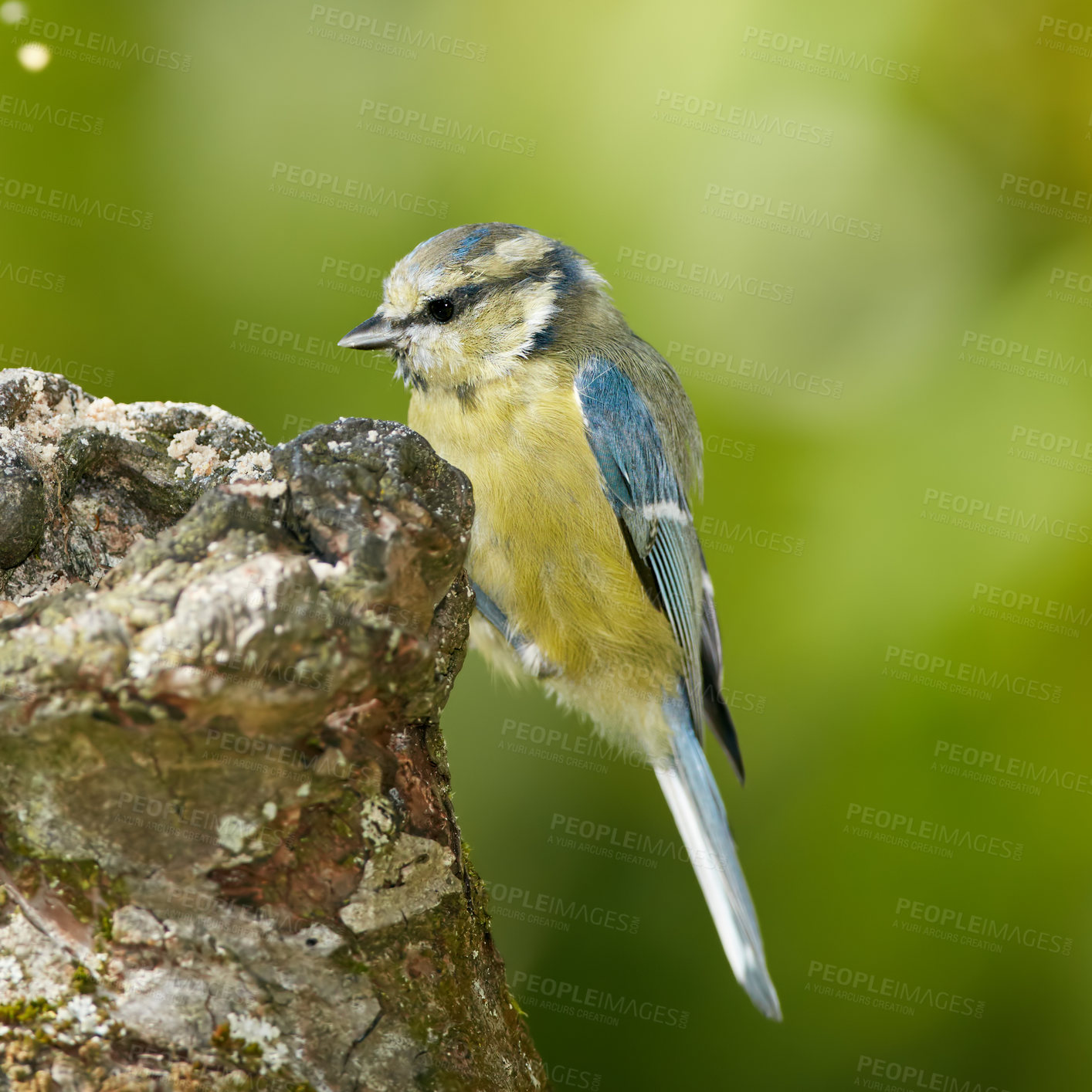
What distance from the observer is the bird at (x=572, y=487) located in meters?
2.20

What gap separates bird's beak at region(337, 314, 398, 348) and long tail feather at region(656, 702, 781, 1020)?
43.2 inches

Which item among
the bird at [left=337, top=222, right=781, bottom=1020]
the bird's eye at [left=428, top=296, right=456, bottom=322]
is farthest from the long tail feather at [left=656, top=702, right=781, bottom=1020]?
the bird's eye at [left=428, top=296, right=456, bottom=322]

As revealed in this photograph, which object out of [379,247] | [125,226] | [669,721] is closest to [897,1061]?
[669,721]

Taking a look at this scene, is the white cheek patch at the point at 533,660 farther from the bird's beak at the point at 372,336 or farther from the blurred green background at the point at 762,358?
the bird's beak at the point at 372,336

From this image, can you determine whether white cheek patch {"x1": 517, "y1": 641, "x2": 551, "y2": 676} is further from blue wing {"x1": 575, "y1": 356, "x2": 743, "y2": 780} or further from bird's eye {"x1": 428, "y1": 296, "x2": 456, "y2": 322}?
bird's eye {"x1": 428, "y1": 296, "x2": 456, "y2": 322}

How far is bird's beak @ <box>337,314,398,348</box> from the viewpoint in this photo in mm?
2188

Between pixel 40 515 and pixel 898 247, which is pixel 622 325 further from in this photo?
pixel 40 515

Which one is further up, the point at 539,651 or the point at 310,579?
the point at 310,579

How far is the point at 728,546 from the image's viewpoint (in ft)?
8.59

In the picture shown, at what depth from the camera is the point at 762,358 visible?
8.96 ft

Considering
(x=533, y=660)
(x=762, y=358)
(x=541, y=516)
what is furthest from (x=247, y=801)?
(x=762, y=358)

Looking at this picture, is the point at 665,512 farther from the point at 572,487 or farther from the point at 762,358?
the point at 762,358

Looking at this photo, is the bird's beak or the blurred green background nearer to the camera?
the bird's beak

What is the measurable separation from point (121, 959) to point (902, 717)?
1885 millimetres
